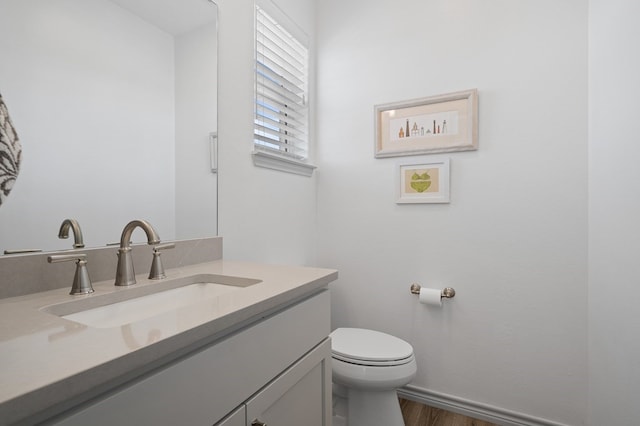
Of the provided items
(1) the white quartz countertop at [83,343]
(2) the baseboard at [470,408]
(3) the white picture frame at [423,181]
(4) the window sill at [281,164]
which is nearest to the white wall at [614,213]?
(2) the baseboard at [470,408]

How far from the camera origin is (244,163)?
4.79ft

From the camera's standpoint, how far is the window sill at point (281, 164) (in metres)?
1.53

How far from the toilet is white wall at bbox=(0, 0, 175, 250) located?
0.93 metres

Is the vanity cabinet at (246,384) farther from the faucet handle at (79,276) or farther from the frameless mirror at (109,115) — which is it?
the frameless mirror at (109,115)

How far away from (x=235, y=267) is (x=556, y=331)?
1.50 metres

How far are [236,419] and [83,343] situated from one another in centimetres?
34

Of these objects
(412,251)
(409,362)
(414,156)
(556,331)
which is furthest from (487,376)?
(414,156)

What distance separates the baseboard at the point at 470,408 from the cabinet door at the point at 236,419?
142 centimetres

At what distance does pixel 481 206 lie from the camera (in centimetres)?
164

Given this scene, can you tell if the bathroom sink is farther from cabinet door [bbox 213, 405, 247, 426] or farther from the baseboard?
the baseboard

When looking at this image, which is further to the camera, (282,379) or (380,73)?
(380,73)

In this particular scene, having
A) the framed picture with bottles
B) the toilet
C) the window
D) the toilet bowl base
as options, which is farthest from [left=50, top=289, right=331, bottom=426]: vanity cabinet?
the framed picture with bottles

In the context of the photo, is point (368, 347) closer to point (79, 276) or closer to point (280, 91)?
point (79, 276)

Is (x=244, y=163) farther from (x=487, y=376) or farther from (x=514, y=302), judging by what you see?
(x=487, y=376)
